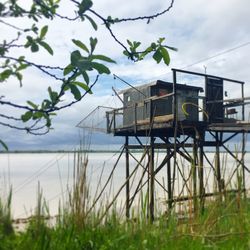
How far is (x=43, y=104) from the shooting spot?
1.82 m

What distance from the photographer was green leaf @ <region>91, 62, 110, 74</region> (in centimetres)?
171

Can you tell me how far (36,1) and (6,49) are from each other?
0.84ft

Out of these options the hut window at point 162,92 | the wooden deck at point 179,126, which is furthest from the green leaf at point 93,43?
the hut window at point 162,92

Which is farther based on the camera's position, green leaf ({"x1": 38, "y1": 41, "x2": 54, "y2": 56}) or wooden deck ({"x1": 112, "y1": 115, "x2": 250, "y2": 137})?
wooden deck ({"x1": 112, "y1": 115, "x2": 250, "y2": 137})

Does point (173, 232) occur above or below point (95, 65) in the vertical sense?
below

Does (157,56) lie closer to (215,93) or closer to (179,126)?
(179,126)

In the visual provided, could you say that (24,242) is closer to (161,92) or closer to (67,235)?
(67,235)

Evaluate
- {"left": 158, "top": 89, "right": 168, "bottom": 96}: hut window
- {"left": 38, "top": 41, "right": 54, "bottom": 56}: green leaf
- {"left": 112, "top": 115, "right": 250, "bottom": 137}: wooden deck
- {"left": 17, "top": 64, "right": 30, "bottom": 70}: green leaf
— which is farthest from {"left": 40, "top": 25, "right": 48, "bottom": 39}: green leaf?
{"left": 158, "top": 89, "right": 168, "bottom": 96}: hut window

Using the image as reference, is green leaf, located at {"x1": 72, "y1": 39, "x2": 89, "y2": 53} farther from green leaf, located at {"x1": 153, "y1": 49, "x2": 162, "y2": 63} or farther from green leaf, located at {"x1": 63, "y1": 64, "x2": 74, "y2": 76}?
green leaf, located at {"x1": 153, "y1": 49, "x2": 162, "y2": 63}

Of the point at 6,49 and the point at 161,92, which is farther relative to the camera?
the point at 161,92

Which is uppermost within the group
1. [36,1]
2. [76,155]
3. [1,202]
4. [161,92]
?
[161,92]

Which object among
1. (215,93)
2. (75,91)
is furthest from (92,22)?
(215,93)

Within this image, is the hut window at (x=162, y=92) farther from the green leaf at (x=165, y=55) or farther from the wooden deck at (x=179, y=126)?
the green leaf at (x=165, y=55)

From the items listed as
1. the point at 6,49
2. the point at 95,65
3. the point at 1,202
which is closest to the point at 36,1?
the point at 6,49
